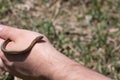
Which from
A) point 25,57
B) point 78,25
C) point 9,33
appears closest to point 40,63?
point 25,57

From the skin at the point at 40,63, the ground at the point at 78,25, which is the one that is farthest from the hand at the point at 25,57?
the ground at the point at 78,25

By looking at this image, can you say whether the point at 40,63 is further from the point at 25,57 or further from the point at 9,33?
the point at 9,33

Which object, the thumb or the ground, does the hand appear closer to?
the thumb

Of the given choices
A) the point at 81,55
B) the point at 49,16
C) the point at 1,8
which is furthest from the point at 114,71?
the point at 1,8

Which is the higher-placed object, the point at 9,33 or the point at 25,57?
the point at 9,33

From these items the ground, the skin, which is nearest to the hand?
the skin

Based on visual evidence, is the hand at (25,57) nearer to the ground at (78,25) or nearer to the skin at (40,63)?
the skin at (40,63)

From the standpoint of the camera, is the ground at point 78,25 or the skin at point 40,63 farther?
the ground at point 78,25
